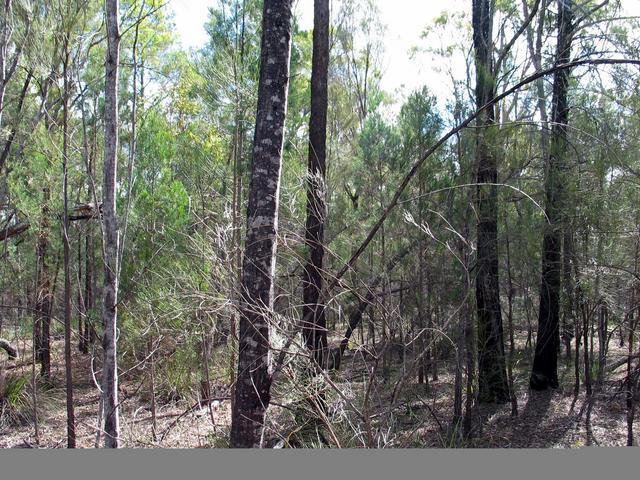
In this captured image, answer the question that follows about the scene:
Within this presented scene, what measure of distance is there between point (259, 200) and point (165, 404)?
7.40m

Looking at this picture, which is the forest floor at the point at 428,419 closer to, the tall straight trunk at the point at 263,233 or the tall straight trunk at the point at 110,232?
the tall straight trunk at the point at 110,232

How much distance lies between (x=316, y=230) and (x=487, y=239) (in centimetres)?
252

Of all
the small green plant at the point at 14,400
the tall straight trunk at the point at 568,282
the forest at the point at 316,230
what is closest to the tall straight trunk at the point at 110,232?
the forest at the point at 316,230

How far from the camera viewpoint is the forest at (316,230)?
4.70m

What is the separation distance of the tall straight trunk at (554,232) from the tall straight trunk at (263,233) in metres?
3.11

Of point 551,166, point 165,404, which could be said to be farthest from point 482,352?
point 165,404

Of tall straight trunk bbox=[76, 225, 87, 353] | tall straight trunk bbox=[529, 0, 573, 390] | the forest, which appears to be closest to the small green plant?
the forest

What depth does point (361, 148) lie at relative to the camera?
11.3m

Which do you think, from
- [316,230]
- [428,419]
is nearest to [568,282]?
[428,419]

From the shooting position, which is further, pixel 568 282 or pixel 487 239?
pixel 568 282

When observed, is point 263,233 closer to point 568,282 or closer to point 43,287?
point 568,282

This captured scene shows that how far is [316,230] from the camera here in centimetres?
718

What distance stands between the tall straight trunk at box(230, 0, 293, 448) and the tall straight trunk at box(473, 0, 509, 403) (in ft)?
11.0

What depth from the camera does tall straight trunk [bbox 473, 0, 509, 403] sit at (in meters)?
6.89
